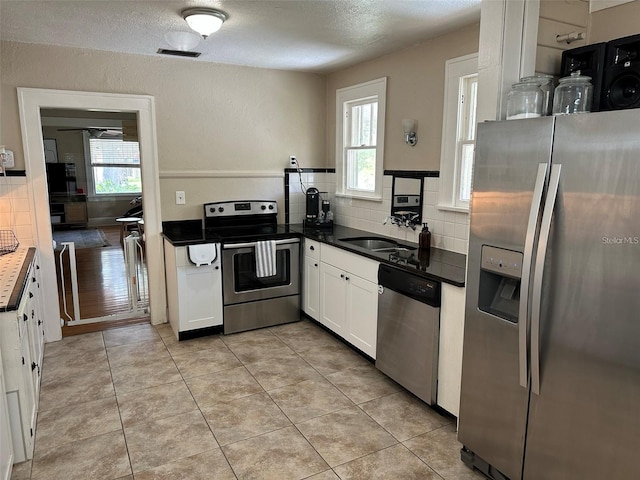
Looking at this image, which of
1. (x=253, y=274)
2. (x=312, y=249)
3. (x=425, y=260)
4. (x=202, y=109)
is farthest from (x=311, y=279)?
(x=202, y=109)

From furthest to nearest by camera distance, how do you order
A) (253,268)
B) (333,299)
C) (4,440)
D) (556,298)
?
1. (253,268)
2. (333,299)
3. (4,440)
4. (556,298)

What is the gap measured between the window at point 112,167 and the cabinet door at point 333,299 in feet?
23.5

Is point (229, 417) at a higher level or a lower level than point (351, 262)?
lower

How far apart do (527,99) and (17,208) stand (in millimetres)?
3675

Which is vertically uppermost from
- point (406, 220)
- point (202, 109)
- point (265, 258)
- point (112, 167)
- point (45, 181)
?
point (202, 109)

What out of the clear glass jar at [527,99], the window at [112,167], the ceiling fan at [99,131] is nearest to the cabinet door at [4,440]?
the clear glass jar at [527,99]

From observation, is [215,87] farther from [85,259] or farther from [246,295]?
[85,259]

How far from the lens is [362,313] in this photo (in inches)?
132

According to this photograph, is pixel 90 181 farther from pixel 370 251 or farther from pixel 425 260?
pixel 425 260

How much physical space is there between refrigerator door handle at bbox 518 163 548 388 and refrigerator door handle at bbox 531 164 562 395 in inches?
Result: 1.0

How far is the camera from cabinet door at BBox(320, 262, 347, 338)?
11.8 ft

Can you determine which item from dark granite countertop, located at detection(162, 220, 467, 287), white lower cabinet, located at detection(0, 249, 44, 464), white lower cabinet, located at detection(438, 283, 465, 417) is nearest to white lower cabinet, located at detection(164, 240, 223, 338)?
dark granite countertop, located at detection(162, 220, 467, 287)

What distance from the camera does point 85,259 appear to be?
677 cm

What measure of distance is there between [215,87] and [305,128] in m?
0.98
